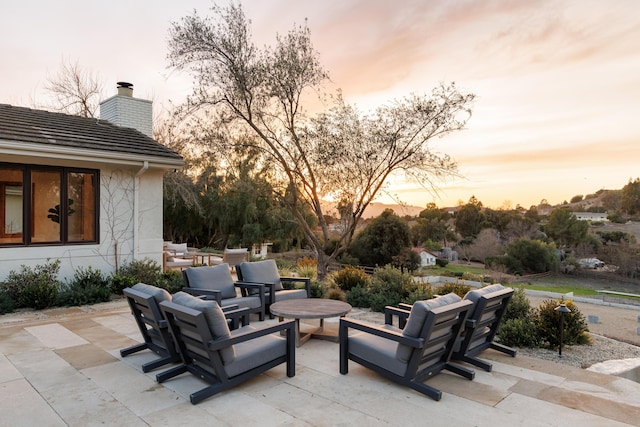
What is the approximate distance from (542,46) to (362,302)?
7.17 meters

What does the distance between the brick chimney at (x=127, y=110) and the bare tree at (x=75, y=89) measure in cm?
865

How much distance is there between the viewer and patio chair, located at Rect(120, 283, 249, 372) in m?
3.63

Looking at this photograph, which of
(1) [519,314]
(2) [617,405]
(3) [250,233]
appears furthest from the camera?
(3) [250,233]

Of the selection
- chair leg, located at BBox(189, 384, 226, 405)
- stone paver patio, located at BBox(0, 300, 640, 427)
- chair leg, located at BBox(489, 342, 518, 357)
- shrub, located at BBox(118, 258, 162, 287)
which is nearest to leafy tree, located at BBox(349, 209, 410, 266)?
shrub, located at BBox(118, 258, 162, 287)

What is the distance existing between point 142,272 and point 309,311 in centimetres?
508

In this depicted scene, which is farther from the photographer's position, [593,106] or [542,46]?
[593,106]

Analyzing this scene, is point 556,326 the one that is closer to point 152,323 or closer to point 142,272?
point 152,323

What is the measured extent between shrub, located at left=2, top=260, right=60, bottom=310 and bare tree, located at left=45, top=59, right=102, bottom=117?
13.1 metres

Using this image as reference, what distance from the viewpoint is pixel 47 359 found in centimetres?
420

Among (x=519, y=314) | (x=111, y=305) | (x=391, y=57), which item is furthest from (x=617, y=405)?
(x=391, y=57)

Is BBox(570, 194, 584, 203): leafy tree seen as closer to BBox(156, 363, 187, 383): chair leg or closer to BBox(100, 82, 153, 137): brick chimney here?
BBox(100, 82, 153, 137): brick chimney

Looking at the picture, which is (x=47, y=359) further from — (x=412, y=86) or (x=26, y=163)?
(x=412, y=86)

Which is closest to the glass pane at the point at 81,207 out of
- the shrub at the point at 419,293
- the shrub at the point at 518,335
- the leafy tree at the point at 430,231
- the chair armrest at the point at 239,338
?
the chair armrest at the point at 239,338

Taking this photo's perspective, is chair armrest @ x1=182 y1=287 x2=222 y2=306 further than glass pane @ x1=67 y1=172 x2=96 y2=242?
No
